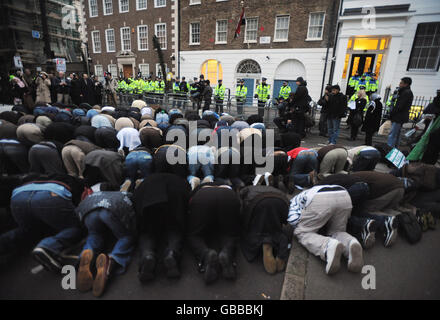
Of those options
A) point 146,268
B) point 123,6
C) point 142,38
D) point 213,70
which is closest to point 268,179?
point 146,268

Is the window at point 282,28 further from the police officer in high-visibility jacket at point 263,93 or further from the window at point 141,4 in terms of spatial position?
the window at point 141,4

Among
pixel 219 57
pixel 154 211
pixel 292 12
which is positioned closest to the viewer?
pixel 154 211

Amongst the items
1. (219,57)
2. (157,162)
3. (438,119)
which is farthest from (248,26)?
(157,162)

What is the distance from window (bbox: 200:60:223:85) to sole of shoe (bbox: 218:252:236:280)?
17386 millimetres

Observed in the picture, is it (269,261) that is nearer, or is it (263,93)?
(269,261)

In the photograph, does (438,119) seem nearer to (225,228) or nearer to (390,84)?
(225,228)

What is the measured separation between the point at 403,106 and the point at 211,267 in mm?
7417

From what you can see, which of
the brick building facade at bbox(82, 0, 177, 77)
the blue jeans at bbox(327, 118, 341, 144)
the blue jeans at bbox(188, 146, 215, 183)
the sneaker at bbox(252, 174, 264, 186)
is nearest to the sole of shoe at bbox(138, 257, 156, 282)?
the blue jeans at bbox(188, 146, 215, 183)

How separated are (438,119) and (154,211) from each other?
22.6 ft

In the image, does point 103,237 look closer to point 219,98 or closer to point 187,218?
point 187,218

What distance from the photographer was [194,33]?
61.0 feet

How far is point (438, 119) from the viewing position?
18.2 feet

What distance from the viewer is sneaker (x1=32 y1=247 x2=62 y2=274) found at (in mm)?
2594

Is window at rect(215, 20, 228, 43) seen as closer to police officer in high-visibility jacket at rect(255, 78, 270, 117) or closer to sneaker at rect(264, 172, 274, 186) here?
police officer in high-visibility jacket at rect(255, 78, 270, 117)
